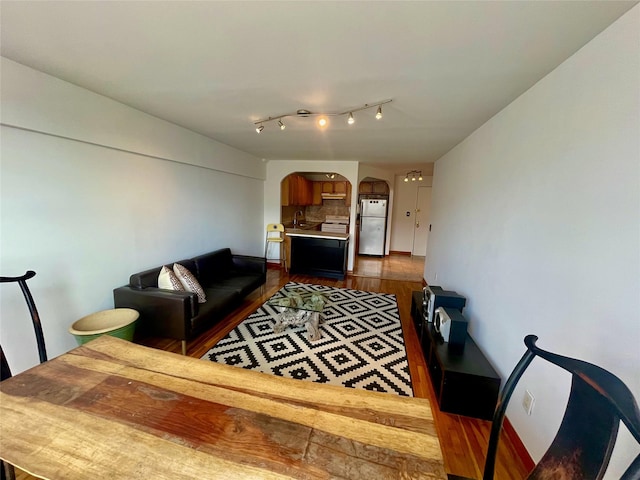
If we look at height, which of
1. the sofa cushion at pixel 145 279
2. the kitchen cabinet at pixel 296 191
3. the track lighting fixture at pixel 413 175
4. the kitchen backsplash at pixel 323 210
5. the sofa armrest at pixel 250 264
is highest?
the track lighting fixture at pixel 413 175

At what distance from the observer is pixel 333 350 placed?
8.73ft

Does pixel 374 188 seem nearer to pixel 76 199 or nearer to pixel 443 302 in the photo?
pixel 443 302

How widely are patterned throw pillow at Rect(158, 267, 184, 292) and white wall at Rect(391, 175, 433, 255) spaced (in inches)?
249

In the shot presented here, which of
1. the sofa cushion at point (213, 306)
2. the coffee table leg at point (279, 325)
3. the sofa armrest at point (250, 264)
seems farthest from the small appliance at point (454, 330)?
the sofa armrest at point (250, 264)

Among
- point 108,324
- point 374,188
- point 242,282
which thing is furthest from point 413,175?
point 108,324

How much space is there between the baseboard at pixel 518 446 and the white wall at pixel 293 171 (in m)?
3.88

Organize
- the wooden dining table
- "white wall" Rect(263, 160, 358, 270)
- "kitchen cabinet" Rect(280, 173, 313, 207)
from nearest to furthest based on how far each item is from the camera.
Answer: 1. the wooden dining table
2. "white wall" Rect(263, 160, 358, 270)
3. "kitchen cabinet" Rect(280, 173, 313, 207)

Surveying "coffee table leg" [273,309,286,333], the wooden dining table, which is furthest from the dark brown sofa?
the wooden dining table

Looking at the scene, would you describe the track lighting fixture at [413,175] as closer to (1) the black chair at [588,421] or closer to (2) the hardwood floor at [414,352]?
(2) the hardwood floor at [414,352]

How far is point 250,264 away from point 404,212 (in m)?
5.22

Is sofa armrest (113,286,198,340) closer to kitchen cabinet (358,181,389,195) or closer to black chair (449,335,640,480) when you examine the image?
black chair (449,335,640,480)

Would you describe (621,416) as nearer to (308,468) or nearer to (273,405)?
(308,468)

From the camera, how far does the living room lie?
1.10m

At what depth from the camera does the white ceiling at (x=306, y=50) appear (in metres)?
1.13
